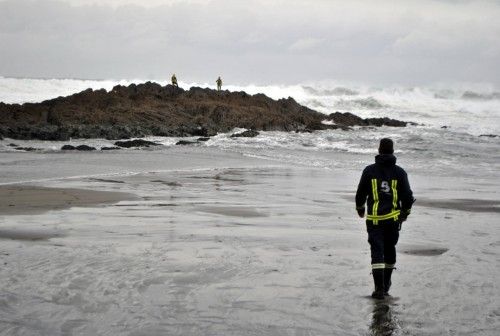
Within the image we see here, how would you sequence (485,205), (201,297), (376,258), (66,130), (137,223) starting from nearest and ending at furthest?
(201,297) < (376,258) < (137,223) < (485,205) < (66,130)

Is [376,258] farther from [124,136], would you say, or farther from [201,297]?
[124,136]

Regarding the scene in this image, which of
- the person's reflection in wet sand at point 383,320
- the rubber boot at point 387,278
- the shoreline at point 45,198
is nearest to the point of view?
the person's reflection in wet sand at point 383,320

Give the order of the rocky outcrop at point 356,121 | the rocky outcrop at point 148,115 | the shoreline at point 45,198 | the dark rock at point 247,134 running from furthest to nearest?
the rocky outcrop at point 356,121
the dark rock at point 247,134
the rocky outcrop at point 148,115
the shoreline at point 45,198

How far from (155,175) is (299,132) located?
17614mm

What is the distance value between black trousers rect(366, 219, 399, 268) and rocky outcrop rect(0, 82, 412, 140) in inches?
871

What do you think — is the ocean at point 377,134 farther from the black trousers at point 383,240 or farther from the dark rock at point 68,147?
the black trousers at point 383,240

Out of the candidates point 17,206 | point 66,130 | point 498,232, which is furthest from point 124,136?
point 498,232

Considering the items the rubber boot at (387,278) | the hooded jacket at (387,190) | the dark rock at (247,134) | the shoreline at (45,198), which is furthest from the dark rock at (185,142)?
the rubber boot at (387,278)

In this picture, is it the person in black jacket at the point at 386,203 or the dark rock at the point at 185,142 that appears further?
the dark rock at the point at 185,142

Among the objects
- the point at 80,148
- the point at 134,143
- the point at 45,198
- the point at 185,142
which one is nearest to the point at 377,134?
the point at 185,142

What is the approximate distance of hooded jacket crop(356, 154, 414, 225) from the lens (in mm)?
5613

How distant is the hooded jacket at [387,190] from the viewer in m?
5.61

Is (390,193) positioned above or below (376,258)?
above

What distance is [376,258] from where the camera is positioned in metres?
5.58
